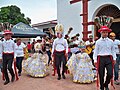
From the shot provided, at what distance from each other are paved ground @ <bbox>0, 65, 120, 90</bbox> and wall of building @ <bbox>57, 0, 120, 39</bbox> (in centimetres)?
620

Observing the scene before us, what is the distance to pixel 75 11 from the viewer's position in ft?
46.8

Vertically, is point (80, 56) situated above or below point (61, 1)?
below

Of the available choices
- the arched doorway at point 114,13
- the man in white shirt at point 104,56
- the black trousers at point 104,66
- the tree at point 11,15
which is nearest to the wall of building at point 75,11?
the arched doorway at point 114,13

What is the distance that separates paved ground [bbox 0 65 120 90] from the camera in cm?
665

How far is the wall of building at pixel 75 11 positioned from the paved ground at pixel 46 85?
6195mm

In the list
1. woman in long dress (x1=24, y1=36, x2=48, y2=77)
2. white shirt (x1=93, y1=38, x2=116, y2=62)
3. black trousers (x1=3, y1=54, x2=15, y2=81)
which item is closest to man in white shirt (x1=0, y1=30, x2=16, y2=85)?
black trousers (x1=3, y1=54, x2=15, y2=81)

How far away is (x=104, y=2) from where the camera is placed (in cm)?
1254

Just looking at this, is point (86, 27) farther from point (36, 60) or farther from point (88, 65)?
point (88, 65)

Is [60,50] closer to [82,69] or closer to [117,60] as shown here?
[82,69]

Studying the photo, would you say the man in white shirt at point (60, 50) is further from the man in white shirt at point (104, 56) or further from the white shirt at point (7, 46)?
the man in white shirt at point (104, 56)

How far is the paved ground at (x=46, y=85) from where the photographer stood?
6.65 meters

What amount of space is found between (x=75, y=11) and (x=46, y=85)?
8090 mm

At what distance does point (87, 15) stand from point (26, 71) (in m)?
6.20

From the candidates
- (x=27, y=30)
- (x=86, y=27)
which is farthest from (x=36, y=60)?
(x=27, y=30)
